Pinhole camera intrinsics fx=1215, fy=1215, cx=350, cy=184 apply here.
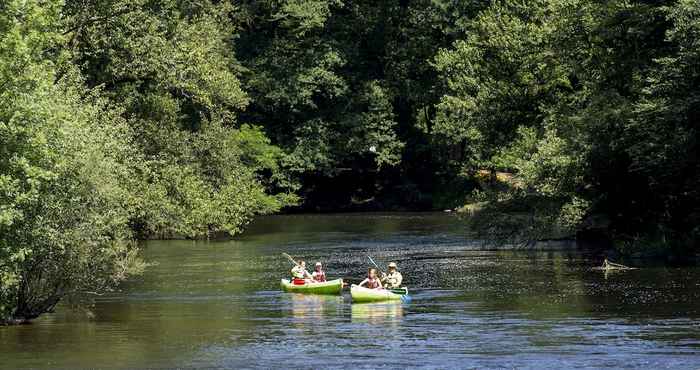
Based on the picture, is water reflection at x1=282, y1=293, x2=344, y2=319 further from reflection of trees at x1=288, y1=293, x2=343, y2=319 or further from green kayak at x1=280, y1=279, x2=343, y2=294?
green kayak at x1=280, y1=279, x2=343, y2=294

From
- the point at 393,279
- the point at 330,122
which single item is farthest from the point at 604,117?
the point at 330,122

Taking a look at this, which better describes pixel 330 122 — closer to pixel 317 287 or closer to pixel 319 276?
pixel 319 276

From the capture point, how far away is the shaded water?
27.1m

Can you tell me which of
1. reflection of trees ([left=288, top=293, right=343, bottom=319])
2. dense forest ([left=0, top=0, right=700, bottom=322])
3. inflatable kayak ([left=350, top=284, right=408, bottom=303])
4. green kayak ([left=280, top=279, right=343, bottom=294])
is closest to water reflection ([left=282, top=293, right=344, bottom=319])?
reflection of trees ([left=288, top=293, right=343, bottom=319])

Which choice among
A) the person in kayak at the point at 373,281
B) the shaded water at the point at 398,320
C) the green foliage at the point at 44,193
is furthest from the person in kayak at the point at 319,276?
the green foliage at the point at 44,193

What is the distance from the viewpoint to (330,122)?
87375 millimetres

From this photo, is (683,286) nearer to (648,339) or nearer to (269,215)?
(648,339)

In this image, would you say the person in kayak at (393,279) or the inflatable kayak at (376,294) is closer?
the inflatable kayak at (376,294)

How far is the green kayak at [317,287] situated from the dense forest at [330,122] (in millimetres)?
5671

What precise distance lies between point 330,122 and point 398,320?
54.1 meters

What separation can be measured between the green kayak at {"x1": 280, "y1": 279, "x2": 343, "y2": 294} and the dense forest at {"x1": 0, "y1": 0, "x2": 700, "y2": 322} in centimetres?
567

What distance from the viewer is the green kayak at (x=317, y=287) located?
4075 cm

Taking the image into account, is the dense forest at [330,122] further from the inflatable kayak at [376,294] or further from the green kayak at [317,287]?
the inflatable kayak at [376,294]

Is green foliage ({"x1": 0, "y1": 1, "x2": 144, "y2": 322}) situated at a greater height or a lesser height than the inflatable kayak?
greater
